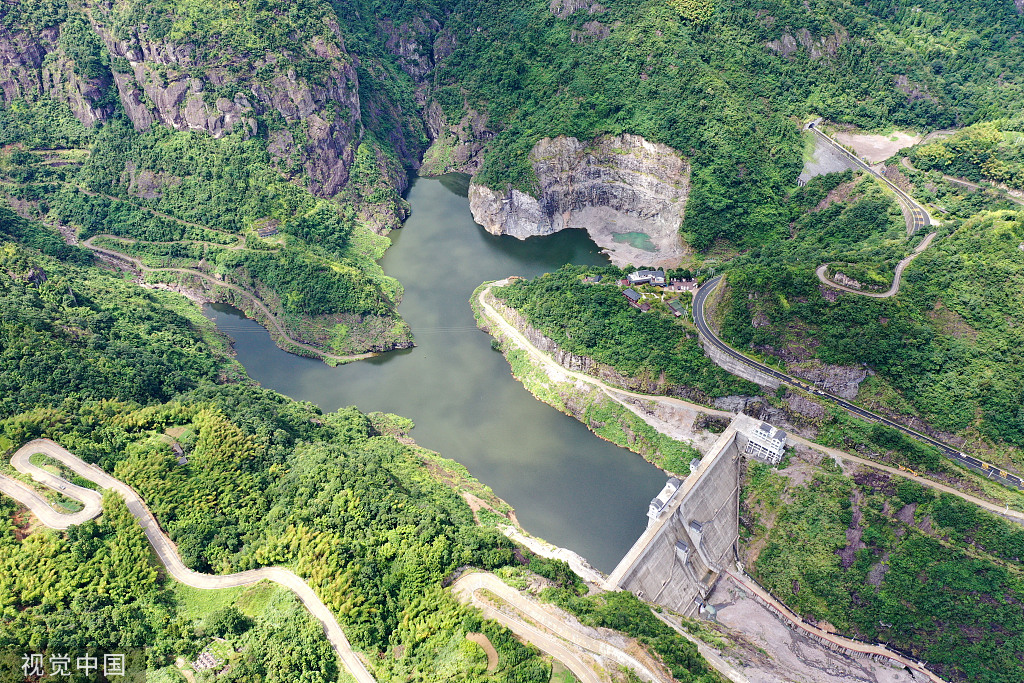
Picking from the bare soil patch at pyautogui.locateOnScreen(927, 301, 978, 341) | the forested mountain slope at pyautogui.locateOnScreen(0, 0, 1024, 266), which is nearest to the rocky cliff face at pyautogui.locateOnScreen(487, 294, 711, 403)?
the bare soil patch at pyautogui.locateOnScreen(927, 301, 978, 341)

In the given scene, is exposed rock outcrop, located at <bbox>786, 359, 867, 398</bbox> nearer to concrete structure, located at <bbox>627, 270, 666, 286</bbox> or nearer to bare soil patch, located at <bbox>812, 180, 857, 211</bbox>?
concrete structure, located at <bbox>627, 270, 666, 286</bbox>

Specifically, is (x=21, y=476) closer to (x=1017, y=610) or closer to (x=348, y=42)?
(x=1017, y=610)

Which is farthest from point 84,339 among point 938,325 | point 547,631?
point 938,325

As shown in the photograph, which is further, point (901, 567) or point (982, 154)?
point (982, 154)

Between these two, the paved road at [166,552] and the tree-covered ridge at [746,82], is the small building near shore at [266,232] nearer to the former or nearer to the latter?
the tree-covered ridge at [746,82]

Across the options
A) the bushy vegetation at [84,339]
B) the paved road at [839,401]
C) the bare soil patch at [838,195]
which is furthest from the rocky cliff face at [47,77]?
the bare soil patch at [838,195]

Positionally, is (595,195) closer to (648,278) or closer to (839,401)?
(648,278)
